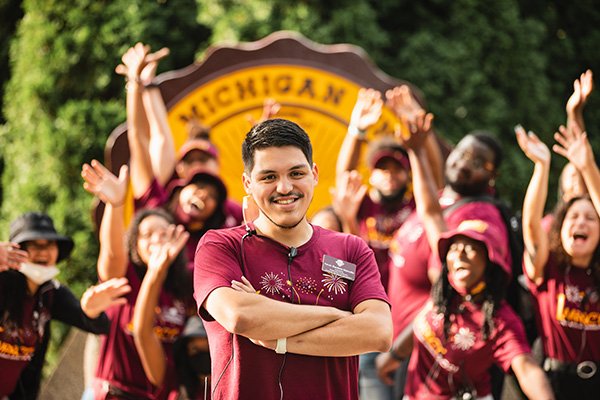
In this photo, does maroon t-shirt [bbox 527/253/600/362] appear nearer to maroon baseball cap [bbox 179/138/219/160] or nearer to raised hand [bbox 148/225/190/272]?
raised hand [bbox 148/225/190/272]

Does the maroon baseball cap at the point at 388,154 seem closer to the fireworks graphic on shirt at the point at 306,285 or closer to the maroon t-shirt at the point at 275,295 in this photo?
the maroon t-shirt at the point at 275,295

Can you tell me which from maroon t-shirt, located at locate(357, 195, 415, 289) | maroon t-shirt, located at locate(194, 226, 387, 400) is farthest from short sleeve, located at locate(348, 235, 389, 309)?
maroon t-shirt, located at locate(357, 195, 415, 289)

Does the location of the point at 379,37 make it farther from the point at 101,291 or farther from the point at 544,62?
the point at 101,291

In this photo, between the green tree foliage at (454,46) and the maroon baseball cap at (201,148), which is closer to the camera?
the maroon baseball cap at (201,148)

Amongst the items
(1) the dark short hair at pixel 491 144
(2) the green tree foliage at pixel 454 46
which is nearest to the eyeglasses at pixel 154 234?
(1) the dark short hair at pixel 491 144

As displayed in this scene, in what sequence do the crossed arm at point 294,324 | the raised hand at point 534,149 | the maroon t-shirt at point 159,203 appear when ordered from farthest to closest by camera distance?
the maroon t-shirt at point 159,203, the raised hand at point 534,149, the crossed arm at point 294,324

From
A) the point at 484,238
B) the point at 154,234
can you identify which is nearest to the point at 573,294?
the point at 484,238

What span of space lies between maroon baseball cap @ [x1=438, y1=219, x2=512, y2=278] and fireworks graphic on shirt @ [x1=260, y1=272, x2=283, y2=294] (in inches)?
81.0

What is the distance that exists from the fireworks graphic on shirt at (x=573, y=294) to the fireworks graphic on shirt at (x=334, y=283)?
2437 millimetres

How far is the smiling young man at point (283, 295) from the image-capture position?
9.31ft

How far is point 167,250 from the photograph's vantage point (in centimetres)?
472

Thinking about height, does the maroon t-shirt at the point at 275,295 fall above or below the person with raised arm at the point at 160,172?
below

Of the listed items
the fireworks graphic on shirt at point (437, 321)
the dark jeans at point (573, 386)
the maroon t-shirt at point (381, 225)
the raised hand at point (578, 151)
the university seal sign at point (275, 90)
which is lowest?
the dark jeans at point (573, 386)

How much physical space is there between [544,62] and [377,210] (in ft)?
10.1
